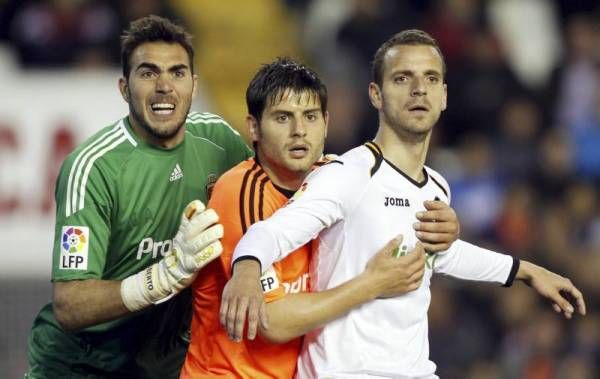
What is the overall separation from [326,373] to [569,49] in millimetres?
8442

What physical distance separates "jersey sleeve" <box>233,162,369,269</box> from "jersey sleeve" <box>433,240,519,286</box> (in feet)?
2.02

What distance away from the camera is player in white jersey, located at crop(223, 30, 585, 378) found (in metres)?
5.84

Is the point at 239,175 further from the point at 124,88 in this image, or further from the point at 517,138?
the point at 517,138

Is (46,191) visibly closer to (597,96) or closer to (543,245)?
(543,245)

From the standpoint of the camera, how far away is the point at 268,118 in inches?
244

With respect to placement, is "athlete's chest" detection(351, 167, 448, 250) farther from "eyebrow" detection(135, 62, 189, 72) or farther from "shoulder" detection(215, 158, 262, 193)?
"eyebrow" detection(135, 62, 189, 72)

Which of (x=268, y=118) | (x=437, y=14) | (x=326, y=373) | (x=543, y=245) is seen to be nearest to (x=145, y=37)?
(x=268, y=118)

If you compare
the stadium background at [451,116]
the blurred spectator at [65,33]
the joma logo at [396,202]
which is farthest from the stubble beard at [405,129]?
the blurred spectator at [65,33]

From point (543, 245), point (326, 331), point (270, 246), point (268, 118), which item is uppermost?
point (268, 118)

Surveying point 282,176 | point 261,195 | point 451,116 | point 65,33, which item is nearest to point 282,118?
point 282,176

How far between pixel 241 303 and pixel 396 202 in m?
0.98

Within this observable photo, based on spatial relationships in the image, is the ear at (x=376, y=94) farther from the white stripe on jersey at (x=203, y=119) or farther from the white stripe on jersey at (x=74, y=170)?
Answer: the white stripe on jersey at (x=74, y=170)

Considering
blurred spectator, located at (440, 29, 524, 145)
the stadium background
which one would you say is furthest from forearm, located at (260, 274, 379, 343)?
blurred spectator, located at (440, 29, 524, 145)

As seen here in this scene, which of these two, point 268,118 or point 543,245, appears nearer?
point 268,118
